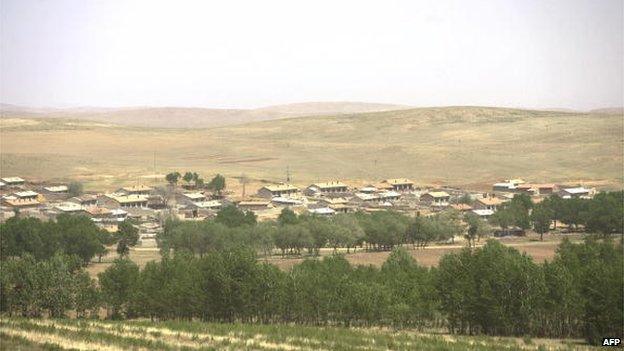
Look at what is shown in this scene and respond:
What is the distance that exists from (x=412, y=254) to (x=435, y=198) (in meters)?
31.6

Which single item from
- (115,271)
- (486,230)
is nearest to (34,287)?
(115,271)

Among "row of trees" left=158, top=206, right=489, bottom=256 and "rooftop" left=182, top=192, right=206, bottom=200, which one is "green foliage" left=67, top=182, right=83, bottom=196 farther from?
"row of trees" left=158, top=206, right=489, bottom=256

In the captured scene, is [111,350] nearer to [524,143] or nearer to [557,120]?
[524,143]

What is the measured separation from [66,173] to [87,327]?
309 ft

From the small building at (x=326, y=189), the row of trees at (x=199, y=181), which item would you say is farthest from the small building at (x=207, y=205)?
the small building at (x=326, y=189)

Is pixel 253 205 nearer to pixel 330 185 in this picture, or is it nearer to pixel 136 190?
pixel 136 190

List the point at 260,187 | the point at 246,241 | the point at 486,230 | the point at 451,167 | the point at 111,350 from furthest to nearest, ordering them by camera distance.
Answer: the point at 451,167 → the point at 260,187 → the point at 486,230 → the point at 246,241 → the point at 111,350

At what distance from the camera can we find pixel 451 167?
135 metres

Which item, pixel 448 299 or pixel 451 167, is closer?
pixel 448 299

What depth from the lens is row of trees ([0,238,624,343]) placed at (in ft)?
117

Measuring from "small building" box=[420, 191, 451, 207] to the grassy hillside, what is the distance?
1933cm

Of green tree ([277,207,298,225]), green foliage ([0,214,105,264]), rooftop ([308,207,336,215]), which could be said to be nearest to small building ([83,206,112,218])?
green foliage ([0,214,105,264])

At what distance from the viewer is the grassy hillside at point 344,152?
12594 cm

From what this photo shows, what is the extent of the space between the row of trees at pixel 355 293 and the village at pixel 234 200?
3531 cm
